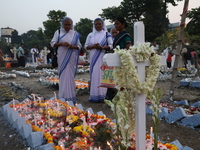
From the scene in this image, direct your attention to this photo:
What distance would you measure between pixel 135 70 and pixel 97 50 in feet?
11.8

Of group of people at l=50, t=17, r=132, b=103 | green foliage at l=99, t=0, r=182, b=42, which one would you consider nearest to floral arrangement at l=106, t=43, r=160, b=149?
group of people at l=50, t=17, r=132, b=103

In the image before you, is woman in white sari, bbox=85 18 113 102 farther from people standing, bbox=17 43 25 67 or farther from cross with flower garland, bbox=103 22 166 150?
people standing, bbox=17 43 25 67

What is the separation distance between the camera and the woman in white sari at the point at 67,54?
5465 mm

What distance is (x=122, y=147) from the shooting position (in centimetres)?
218

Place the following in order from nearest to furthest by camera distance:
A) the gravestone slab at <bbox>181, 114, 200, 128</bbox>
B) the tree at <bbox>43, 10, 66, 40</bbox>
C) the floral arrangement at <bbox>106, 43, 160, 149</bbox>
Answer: the floral arrangement at <bbox>106, 43, 160, 149</bbox>, the gravestone slab at <bbox>181, 114, 200, 128</bbox>, the tree at <bbox>43, 10, 66, 40</bbox>

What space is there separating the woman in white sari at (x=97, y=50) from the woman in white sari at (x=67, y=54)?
41 cm

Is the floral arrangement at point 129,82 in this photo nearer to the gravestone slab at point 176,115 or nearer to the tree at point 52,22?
the gravestone slab at point 176,115

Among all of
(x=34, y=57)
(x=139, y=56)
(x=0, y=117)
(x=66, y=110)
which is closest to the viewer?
(x=139, y=56)

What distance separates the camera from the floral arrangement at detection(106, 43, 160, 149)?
2.10 m

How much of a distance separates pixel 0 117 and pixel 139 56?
3737mm

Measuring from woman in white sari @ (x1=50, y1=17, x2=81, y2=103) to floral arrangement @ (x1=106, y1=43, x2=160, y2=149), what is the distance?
11.0 ft

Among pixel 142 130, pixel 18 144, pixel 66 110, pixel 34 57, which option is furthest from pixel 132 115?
pixel 34 57

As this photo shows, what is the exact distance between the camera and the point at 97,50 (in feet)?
18.6

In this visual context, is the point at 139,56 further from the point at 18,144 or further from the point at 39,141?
the point at 18,144
